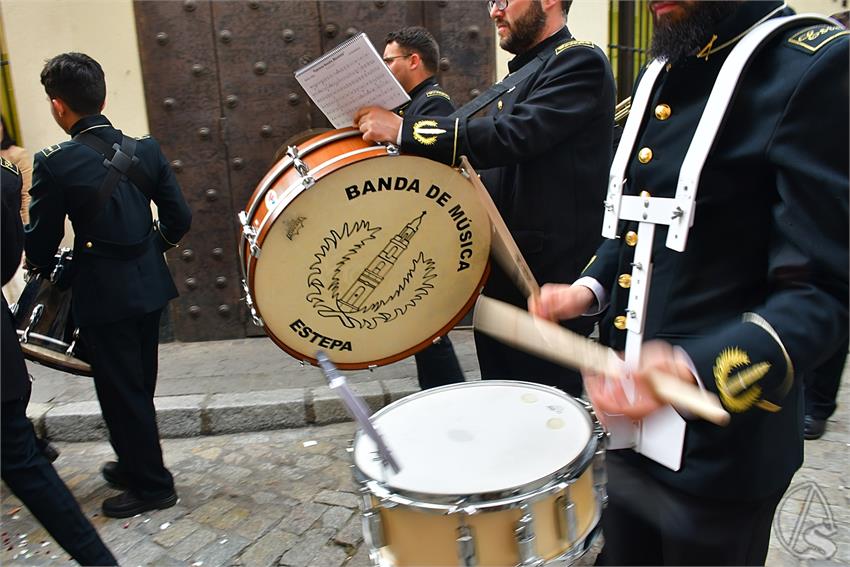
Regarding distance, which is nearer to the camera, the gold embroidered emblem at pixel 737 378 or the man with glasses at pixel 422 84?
the gold embroidered emblem at pixel 737 378

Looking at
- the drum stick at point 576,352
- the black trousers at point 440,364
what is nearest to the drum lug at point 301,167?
the drum stick at point 576,352

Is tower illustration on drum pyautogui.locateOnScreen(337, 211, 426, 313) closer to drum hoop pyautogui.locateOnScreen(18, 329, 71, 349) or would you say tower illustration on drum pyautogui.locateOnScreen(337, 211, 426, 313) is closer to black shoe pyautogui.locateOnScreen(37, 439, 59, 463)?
drum hoop pyautogui.locateOnScreen(18, 329, 71, 349)

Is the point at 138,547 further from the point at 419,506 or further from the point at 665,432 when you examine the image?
the point at 665,432

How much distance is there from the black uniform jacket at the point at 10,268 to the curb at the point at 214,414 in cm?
160

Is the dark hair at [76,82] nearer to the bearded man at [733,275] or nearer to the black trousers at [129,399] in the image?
the black trousers at [129,399]

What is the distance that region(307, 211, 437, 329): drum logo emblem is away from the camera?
2127 millimetres

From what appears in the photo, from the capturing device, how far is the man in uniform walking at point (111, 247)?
9.49 ft

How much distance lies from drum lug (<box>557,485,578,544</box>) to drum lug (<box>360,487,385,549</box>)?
1.22 ft

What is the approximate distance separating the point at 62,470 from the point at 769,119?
3709mm

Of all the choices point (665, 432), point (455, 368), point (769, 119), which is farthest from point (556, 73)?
point (455, 368)

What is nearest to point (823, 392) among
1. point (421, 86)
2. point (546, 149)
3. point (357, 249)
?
point (546, 149)

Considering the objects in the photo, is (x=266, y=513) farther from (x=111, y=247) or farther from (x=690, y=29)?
(x=690, y=29)

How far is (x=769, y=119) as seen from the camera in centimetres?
116

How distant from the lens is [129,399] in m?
3.08
